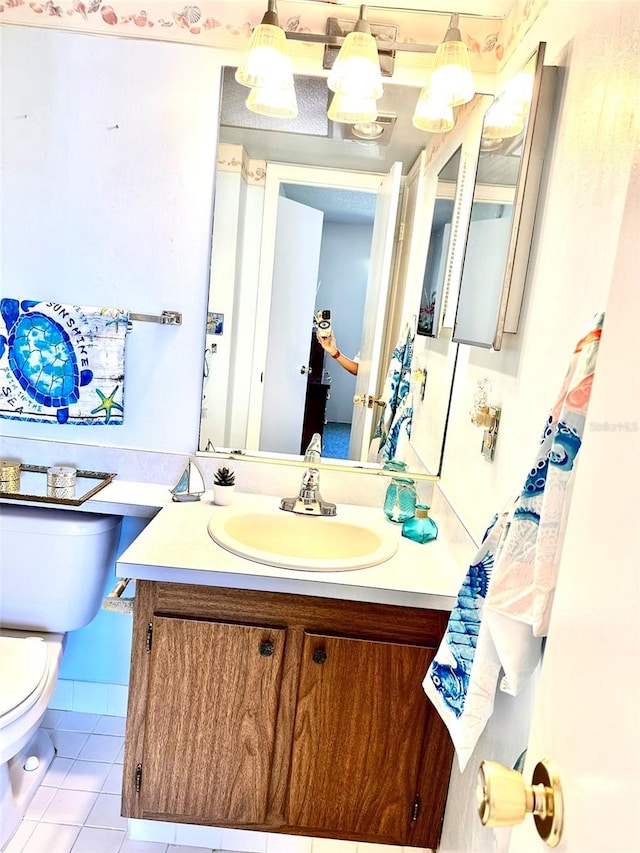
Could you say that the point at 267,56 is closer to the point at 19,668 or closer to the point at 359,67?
the point at 359,67

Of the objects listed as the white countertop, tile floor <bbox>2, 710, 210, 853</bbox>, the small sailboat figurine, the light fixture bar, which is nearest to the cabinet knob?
the white countertop

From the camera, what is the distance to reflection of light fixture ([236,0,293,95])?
4.88ft

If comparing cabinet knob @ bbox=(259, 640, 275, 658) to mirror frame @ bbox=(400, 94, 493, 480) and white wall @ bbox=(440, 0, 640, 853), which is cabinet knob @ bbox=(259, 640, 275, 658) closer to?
white wall @ bbox=(440, 0, 640, 853)

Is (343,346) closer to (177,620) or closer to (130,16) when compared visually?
(177,620)

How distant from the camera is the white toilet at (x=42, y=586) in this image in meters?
1.60

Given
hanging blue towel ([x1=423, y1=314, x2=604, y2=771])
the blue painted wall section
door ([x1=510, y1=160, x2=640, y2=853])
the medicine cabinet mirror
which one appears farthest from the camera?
the blue painted wall section

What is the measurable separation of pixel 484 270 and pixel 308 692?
104cm

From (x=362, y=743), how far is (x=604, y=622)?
1085mm

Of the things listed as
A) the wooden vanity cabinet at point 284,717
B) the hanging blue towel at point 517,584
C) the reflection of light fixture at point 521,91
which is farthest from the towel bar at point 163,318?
the hanging blue towel at point 517,584

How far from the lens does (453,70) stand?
1.51 metres

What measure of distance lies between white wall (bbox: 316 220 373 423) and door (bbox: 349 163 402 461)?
0.02 m

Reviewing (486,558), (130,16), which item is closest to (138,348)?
(130,16)

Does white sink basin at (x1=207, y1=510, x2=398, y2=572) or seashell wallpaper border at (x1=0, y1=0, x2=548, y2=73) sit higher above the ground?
seashell wallpaper border at (x1=0, y1=0, x2=548, y2=73)

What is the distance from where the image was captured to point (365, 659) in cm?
137
